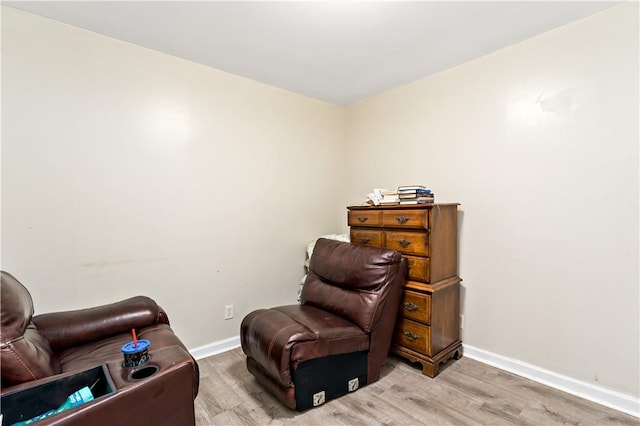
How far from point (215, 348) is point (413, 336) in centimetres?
164

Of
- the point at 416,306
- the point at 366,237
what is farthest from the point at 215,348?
the point at 416,306

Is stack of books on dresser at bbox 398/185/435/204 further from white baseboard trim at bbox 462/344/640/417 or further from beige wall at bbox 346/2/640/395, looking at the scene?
white baseboard trim at bbox 462/344/640/417

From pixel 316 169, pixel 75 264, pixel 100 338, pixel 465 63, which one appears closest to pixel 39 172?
pixel 75 264

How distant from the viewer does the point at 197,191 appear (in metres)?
2.51

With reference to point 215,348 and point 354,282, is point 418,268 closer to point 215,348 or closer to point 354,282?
point 354,282

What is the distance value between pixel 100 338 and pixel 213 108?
185 cm

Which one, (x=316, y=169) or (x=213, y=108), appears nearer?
(x=213, y=108)

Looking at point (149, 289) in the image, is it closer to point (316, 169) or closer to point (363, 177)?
point (316, 169)

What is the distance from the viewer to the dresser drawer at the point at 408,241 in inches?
87.6

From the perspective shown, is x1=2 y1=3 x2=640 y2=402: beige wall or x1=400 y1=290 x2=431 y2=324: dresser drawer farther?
x1=400 y1=290 x2=431 y2=324: dresser drawer

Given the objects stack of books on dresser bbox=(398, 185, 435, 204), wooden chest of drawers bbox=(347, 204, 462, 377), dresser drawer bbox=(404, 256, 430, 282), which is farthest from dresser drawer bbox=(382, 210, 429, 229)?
dresser drawer bbox=(404, 256, 430, 282)

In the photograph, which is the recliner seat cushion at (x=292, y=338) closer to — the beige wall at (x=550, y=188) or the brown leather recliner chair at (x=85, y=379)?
the brown leather recliner chair at (x=85, y=379)

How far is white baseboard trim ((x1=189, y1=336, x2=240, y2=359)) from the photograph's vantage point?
252cm

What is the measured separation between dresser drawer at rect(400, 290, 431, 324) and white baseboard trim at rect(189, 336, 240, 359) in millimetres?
1492
